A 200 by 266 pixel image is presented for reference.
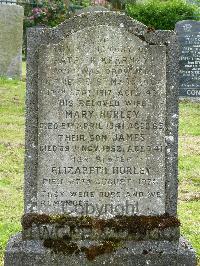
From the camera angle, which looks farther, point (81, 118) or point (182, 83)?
point (182, 83)

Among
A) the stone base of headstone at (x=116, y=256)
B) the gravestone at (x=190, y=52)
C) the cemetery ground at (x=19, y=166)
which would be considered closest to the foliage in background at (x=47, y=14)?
the cemetery ground at (x=19, y=166)

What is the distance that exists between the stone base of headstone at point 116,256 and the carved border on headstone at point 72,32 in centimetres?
30

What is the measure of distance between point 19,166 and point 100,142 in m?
4.06

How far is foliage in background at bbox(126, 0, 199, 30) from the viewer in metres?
20.6

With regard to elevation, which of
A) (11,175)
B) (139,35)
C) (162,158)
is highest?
(139,35)

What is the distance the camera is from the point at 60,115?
16.3 feet

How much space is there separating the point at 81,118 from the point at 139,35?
760 mm

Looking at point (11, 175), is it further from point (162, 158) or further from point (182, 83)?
point (182, 83)

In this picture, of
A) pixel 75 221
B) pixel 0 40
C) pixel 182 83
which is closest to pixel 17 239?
pixel 75 221

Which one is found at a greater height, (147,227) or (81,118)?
(81,118)

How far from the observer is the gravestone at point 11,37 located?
16766 mm

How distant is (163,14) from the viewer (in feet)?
67.6

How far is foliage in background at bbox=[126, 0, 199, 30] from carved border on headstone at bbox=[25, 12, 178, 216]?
51.6 feet

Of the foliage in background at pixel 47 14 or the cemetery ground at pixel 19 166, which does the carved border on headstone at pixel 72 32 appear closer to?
the cemetery ground at pixel 19 166
